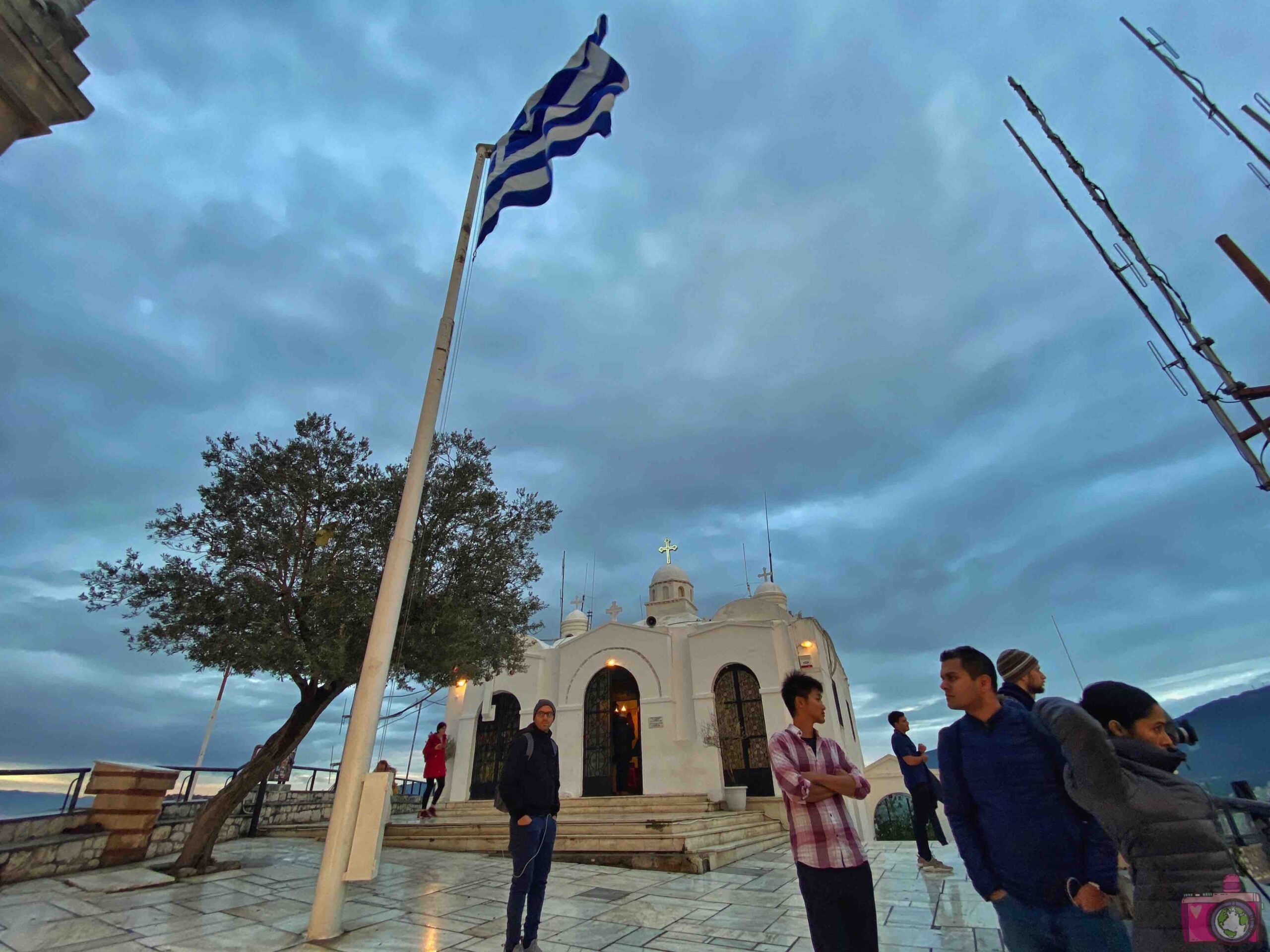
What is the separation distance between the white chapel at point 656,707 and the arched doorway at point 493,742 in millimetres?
34

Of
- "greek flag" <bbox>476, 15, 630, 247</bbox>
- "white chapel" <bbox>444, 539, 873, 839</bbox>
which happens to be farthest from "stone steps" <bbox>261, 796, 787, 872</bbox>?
"greek flag" <bbox>476, 15, 630, 247</bbox>

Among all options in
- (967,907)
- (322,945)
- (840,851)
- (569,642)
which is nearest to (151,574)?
(322,945)

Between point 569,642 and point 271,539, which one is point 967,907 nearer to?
point 271,539

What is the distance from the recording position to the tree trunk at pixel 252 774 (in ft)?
25.0

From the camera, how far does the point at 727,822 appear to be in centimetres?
1093

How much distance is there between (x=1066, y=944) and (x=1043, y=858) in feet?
0.97

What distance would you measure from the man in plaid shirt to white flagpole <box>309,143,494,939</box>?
3718 millimetres

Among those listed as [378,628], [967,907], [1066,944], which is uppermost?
Answer: [378,628]

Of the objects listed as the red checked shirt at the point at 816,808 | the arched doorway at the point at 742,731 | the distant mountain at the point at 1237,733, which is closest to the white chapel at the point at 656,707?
the arched doorway at the point at 742,731

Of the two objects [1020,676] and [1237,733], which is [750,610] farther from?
[1237,733]

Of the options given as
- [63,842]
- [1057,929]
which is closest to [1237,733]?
[1057,929]

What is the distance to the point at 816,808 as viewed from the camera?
2.99m

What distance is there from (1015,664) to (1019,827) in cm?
165

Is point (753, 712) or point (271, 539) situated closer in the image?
point (271, 539)
